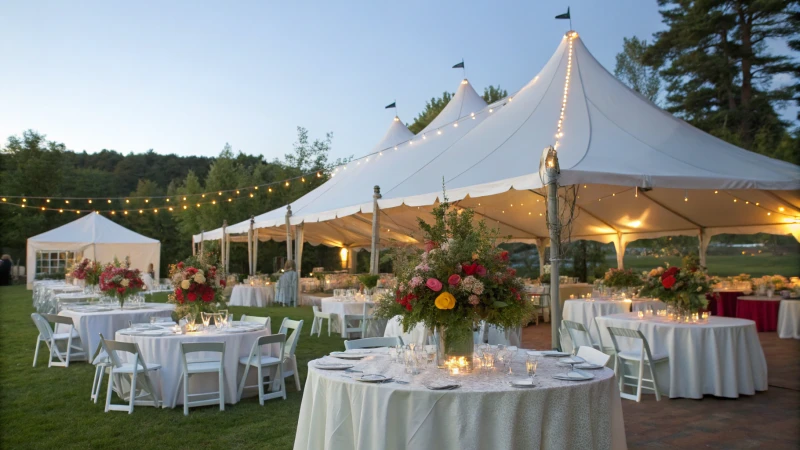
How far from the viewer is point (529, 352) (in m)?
4.16

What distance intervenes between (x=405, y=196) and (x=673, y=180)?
15.3 feet

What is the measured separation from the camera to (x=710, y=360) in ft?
19.1

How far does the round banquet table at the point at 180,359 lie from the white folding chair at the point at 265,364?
115mm

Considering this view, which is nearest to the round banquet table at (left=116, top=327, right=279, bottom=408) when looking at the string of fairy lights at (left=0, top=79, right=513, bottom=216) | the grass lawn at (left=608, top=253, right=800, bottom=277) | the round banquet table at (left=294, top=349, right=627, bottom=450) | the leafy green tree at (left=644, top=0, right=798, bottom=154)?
the round banquet table at (left=294, top=349, right=627, bottom=450)

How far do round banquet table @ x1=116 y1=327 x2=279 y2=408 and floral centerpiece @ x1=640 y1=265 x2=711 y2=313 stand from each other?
4449 mm

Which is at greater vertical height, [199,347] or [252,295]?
[199,347]

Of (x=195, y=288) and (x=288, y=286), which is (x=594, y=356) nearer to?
(x=195, y=288)

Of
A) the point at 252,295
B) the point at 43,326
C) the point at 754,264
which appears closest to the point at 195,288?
the point at 43,326

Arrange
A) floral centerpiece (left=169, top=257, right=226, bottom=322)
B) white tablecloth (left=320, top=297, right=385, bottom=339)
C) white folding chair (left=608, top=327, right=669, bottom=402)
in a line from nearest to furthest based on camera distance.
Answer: white folding chair (left=608, top=327, right=669, bottom=402) < floral centerpiece (left=169, top=257, right=226, bottom=322) < white tablecloth (left=320, top=297, right=385, bottom=339)

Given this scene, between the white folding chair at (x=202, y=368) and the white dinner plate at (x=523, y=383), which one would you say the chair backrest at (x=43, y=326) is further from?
the white dinner plate at (x=523, y=383)

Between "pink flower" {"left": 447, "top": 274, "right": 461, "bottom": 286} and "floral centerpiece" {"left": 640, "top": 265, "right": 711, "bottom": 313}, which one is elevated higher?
"pink flower" {"left": 447, "top": 274, "right": 461, "bottom": 286}

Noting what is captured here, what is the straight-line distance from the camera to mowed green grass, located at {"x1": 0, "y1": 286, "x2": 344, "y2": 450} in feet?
14.9

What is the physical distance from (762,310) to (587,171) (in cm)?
624

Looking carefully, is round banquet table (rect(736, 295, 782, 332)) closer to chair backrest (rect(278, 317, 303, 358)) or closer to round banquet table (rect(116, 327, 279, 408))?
chair backrest (rect(278, 317, 303, 358))
